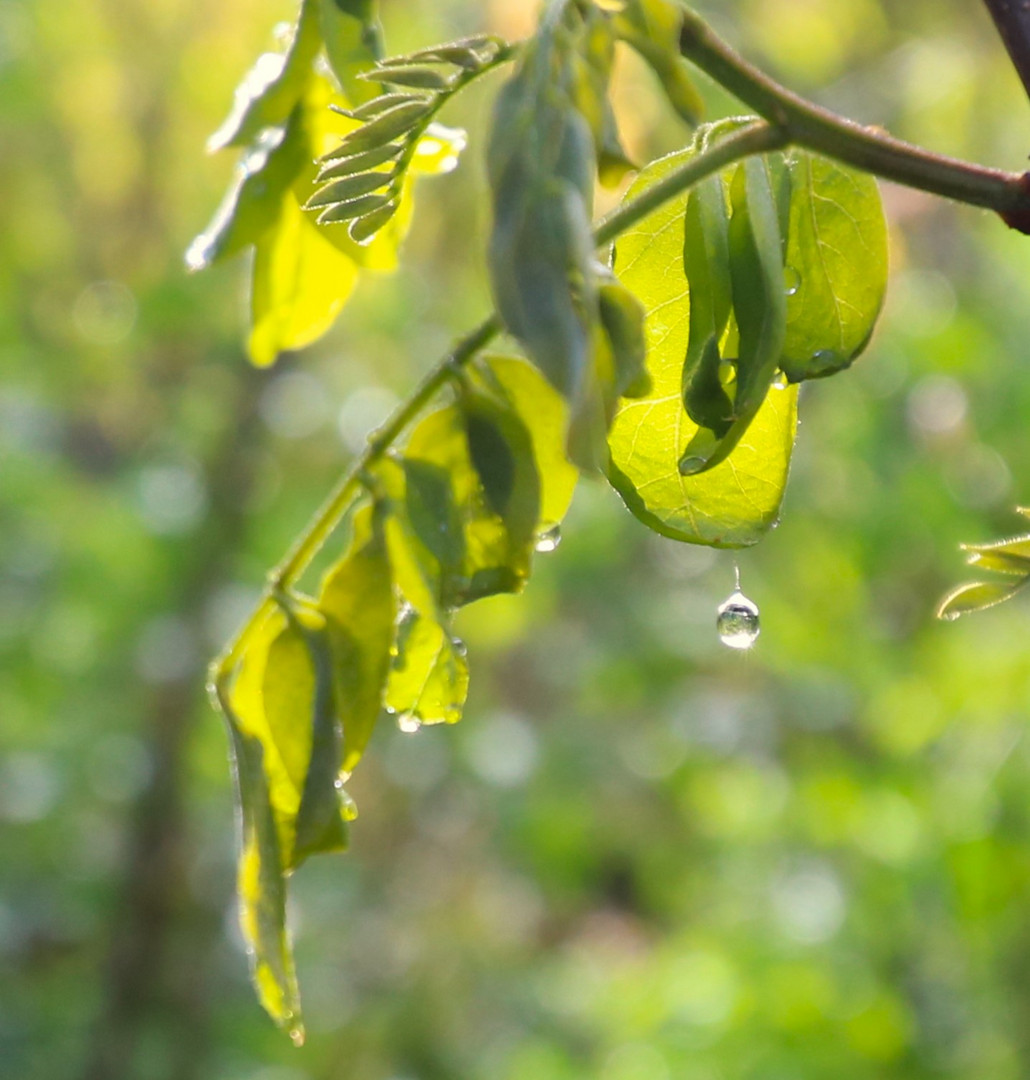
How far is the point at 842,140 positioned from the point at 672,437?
143mm

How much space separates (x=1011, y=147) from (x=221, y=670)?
4067mm

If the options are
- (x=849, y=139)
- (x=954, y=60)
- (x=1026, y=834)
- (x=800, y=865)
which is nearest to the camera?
(x=849, y=139)

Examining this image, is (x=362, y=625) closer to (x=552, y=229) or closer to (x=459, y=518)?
(x=459, y=518)

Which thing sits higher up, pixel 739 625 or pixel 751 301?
pixel 751 301

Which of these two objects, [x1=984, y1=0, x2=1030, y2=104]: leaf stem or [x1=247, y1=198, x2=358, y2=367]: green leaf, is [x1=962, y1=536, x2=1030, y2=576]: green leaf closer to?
[x1=984, y1=0, x2=1030, y2=104]: leaf stem

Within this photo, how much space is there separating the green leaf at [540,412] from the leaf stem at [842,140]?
143 millimetres

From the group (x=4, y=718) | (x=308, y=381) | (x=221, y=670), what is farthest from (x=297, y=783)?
(x=308, y=381)

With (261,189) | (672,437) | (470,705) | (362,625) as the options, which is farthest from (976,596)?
(470,705)

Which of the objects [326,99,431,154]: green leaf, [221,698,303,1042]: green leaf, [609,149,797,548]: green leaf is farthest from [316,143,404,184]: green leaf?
[221,698,303,1042]: green leaf

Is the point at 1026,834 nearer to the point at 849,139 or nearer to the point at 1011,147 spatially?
the point at 849,139

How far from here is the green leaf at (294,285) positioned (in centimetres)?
70

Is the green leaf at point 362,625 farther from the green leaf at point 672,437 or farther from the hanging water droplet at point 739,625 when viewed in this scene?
the hanging water droplet at point 739,625

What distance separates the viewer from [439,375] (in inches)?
22.0

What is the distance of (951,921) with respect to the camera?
88.4 inches
